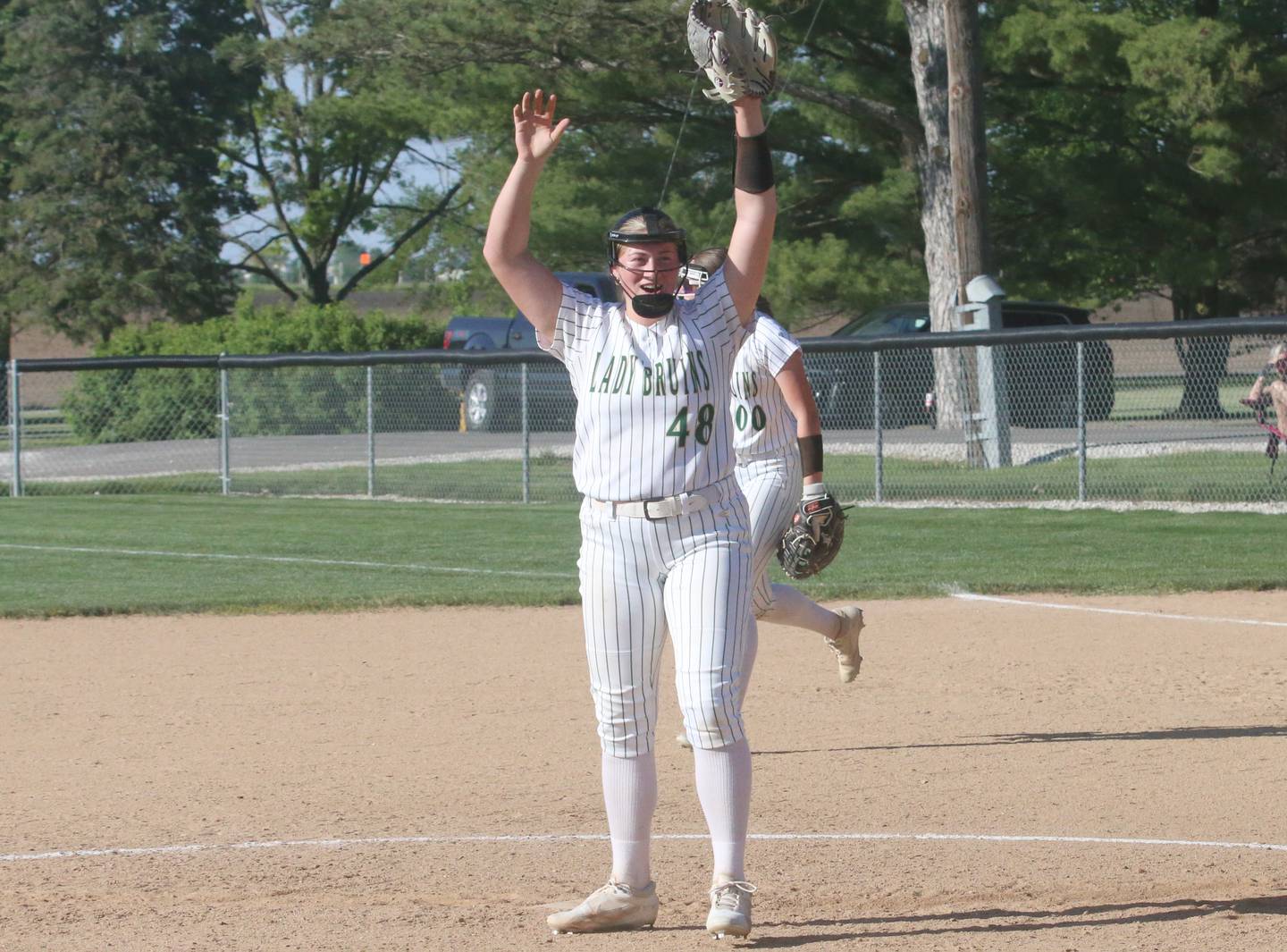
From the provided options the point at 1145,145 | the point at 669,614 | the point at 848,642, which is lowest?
the point at 848,642

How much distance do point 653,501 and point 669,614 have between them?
0.30m

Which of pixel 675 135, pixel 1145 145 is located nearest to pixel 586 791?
pixel 675 135

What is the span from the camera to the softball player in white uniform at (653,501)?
4.18m

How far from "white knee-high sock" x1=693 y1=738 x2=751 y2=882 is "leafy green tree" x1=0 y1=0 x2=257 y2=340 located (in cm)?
3946

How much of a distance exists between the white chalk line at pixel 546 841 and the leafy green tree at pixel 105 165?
3829cm

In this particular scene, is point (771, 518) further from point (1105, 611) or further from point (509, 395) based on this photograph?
point (509, 395)

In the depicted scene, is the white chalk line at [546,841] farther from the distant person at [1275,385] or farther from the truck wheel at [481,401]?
the truck wheel at [481,401]

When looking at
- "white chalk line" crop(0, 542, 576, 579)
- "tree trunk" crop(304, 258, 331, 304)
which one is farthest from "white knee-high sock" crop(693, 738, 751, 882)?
"tree trunk" crop(304, 258, 331, 304)

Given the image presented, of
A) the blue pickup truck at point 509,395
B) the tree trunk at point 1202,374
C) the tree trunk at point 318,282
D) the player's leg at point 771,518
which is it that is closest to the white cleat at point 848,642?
the player's leg at point 771,518

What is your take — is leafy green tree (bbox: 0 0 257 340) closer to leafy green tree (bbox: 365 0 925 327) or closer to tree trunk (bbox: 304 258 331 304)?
tree trunk (bbox: 304 258 331 304)

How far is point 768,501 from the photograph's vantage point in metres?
6.19

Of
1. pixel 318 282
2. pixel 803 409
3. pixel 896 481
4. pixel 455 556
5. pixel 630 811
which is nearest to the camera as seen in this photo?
pixel 630 811

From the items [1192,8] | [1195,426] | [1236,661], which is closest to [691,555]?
[1236,661]

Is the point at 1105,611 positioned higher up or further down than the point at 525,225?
further down
